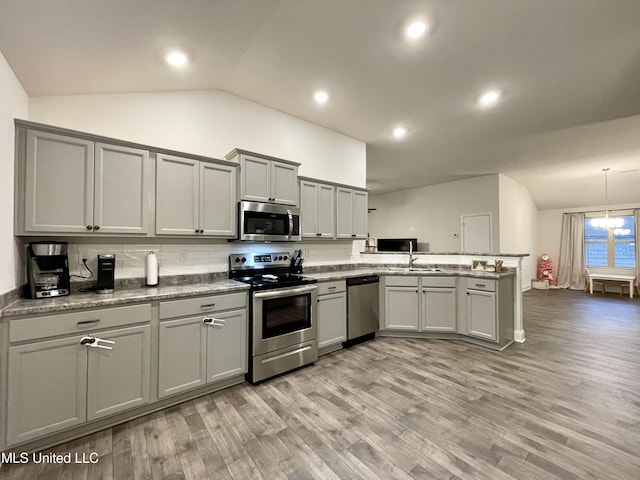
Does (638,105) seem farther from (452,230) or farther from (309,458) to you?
(309,458)

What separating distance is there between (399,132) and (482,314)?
2882mm

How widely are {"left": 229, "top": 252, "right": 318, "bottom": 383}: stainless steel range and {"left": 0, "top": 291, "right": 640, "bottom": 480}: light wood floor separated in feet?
0.55

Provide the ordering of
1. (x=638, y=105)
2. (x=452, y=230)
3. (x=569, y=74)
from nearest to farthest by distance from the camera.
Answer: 1. (x=569, y=74)
2. (x=638, y=105)
3. (x=452, y=230)

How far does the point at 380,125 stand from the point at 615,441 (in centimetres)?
393

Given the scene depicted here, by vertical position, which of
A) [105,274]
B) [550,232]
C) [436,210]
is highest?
[436,210]

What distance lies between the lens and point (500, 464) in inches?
65.3

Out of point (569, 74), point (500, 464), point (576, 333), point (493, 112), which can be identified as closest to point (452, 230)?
point (576, 333)

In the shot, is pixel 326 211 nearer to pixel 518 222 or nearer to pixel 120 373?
Answer: pixel 120 373

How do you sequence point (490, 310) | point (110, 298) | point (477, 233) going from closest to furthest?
point (110, 298)
point (490, 310)
point (477, 233)

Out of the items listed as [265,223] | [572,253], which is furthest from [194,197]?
[572,253]

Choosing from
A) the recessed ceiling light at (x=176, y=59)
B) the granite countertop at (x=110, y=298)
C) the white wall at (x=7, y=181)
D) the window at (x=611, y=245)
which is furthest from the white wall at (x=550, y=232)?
the white wall at (x=7, y=181)

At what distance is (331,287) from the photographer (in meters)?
3.36

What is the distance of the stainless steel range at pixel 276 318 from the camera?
2617 mm

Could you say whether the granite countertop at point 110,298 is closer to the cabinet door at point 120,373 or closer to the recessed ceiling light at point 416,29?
the cabinet door at point 120,373
